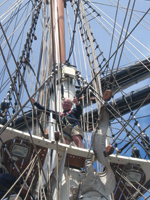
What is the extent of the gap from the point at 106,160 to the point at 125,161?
54cm

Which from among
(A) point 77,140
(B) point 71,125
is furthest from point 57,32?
(A) point 77,140

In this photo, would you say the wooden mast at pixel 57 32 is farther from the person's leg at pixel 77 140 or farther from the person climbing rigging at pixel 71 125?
the person's leg at pixel 77 140

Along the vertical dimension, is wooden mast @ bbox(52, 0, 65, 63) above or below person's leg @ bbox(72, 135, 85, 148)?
above

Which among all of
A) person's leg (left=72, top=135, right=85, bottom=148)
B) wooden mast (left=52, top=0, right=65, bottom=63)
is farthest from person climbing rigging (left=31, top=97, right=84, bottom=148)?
wooden mast (left=52, top=0, right=65, bottom=63)

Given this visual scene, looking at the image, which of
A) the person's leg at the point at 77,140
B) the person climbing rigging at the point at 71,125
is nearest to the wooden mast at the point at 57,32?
the person climbing rigging at the point at 71,125

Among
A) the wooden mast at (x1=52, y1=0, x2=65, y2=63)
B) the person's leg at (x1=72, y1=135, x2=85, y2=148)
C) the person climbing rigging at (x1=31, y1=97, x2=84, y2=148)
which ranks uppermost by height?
the wooden mast at (x1=52, y1=0, x2=65, y2=63)

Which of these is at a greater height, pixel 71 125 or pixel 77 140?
pixel 71 125

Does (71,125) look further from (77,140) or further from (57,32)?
(57,32)

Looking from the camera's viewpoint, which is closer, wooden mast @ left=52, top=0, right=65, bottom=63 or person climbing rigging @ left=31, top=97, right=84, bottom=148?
person climbing rigging @ left=31, top=97, right=84, bottom=148

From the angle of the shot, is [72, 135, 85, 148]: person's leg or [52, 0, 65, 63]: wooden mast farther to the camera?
[52, 0, 65, 63]: wooden mast

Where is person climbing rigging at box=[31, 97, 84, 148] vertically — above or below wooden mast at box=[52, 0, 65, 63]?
below

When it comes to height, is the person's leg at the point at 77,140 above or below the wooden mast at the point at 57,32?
below

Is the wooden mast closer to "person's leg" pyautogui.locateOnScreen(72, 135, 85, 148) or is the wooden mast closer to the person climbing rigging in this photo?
the person climbing rigging

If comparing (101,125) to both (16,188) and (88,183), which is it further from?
(16,188)
